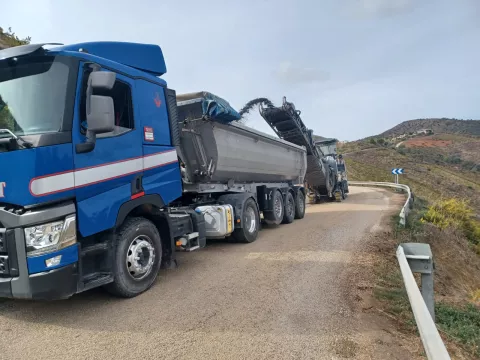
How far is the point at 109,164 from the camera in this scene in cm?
441

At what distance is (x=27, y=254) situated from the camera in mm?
3645

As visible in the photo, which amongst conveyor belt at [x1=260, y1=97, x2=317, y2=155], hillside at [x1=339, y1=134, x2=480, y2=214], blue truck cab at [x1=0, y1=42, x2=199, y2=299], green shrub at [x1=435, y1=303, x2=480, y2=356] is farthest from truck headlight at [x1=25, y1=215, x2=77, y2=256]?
hillside at [x1=339, y1=134, x2=480, y2=214]

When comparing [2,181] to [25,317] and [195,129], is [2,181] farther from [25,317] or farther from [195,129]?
[195,129]

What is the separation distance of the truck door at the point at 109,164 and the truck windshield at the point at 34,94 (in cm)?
19

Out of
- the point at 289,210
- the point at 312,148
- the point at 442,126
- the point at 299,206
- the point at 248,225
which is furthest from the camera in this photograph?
the point at 442,126

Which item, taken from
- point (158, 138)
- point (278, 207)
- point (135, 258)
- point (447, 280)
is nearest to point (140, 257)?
point (135, 258)

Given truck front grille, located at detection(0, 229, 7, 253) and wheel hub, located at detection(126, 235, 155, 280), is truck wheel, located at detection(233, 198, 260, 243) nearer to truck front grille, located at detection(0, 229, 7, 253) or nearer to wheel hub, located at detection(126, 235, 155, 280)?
wheel hub, located at detection(126, 235, 155, 280)

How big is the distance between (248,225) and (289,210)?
3.69 m

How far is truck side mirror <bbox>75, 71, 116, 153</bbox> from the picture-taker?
3.96m

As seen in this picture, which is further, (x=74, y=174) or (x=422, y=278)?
(x=74, y=174)

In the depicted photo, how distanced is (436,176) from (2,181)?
Result: 4448 cm

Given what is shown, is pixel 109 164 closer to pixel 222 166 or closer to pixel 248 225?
pixel 222 166

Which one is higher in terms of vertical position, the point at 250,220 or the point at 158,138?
the point at 158,138

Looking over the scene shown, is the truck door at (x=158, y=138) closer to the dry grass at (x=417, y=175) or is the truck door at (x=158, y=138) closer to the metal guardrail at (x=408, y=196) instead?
the metal guardrail at (x=408, y=196)
